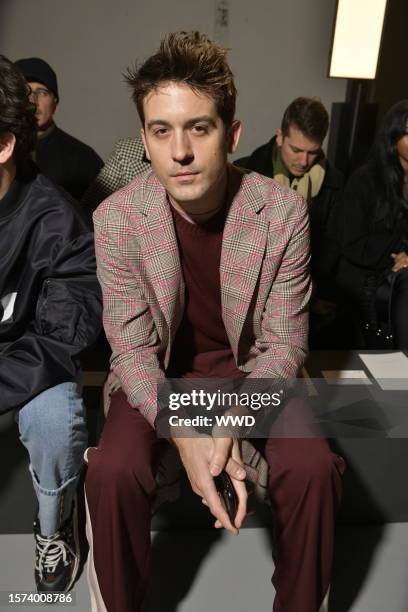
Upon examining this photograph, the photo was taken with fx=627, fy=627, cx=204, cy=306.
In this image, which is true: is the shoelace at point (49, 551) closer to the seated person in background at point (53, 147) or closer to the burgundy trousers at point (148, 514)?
the burgundy trousers at point (148, 514)

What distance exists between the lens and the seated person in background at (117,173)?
201cm

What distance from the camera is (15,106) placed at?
1.34 m

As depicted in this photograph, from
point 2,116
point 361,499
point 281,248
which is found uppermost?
point 2,116

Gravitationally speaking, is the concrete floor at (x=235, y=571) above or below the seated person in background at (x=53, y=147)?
below

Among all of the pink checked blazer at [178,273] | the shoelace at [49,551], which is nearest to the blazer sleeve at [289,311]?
the pink checked blazer at [178,273]

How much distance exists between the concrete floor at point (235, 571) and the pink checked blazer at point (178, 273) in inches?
17.9

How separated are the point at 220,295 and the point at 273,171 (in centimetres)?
112

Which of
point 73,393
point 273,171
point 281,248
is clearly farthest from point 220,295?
point 273,171

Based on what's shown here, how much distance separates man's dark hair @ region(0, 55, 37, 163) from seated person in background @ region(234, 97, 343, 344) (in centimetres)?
98

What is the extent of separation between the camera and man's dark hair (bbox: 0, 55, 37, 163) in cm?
132

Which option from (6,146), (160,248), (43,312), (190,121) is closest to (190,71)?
(190,121)

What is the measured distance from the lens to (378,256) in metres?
2.06

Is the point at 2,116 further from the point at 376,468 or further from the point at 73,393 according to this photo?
the point at 376,468

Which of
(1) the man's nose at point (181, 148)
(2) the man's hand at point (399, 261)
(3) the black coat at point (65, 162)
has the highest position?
(1) the man's nose at point (181, 148)
